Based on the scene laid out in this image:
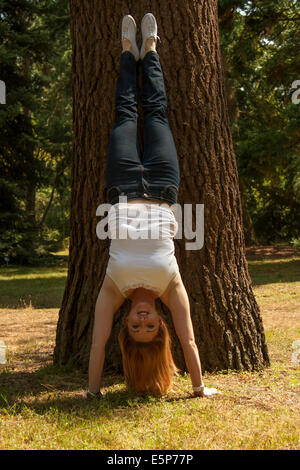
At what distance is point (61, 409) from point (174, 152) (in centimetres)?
222

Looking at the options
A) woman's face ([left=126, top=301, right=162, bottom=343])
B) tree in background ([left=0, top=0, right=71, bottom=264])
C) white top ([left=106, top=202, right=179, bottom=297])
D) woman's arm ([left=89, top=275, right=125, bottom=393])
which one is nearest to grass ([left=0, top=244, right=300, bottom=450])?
woman's arm ([left=89, top=275, right=125, bottom=393])

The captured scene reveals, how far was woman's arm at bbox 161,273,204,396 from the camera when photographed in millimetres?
4094

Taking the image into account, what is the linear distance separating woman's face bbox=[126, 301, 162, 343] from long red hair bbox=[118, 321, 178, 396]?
0.07 meters

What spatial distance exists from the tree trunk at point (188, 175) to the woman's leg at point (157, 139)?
0.20 metres

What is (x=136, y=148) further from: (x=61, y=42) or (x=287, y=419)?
(x=61, y=42)

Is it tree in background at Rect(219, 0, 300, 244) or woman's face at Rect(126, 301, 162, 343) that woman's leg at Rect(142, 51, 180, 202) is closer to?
woman's face at Rect(126, 301, 162, 343)

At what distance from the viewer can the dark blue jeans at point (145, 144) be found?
4.26 meters

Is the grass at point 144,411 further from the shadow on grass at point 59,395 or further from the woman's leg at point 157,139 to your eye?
the woman's leg at point 157,139

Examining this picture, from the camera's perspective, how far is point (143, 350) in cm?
406

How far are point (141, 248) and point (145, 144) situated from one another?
96 cm

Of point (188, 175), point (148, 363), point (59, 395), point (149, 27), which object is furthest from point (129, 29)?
point (59, 395)

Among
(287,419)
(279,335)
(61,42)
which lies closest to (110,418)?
(287,419)

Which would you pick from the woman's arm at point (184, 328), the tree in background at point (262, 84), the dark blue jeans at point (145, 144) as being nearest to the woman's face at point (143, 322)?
the woman's arm at point (184, 328)
